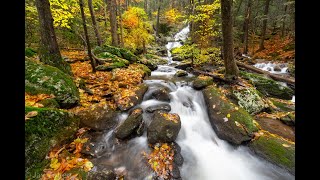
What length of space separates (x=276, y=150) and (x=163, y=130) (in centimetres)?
304

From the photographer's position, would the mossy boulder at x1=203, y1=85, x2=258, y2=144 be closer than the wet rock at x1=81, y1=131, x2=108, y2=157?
No

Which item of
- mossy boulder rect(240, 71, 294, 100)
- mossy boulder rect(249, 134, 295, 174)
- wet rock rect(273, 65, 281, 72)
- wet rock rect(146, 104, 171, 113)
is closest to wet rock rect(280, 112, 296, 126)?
mossy boulder rect(249, 134, 295, 174)

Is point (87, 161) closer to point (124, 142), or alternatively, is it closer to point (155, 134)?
point (124, 142)

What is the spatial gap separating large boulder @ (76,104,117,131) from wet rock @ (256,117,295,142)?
5.00 metres

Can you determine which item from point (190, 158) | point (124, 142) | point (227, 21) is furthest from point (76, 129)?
point (227, 21)

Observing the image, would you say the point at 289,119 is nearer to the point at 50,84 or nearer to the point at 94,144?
the point at 94,144

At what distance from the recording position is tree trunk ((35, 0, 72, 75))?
6.17m

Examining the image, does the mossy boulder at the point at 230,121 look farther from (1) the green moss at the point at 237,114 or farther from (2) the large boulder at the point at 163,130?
(2) the large boulder at the point at 163,130

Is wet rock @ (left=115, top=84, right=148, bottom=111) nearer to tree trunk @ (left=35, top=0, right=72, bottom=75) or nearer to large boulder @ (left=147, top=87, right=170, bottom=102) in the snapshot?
large boulder @ (left=147, top=87, right=170, bottom=102)

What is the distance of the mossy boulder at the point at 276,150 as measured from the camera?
424 cm

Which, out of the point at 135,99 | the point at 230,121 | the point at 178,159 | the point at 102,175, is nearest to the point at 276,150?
the point at 230,121

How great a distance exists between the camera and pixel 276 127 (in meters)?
5.72

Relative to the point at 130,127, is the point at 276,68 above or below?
above
